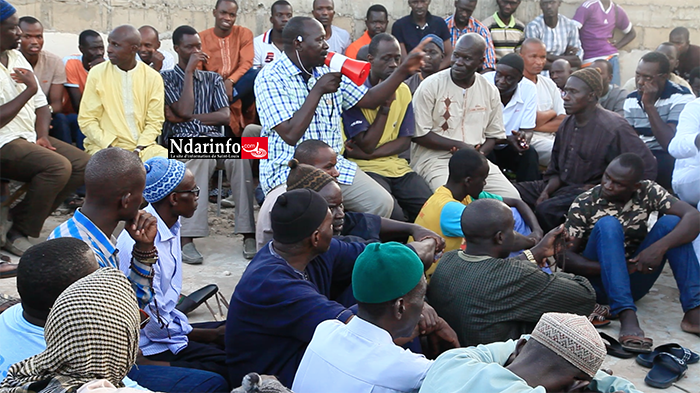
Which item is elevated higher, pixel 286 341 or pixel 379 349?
pixel 379 349

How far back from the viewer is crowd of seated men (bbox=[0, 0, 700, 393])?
7.58 ft

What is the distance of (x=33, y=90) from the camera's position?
5457 millimetres

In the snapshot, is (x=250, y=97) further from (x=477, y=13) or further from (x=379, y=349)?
(x=379, y=349)

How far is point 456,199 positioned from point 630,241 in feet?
4.28

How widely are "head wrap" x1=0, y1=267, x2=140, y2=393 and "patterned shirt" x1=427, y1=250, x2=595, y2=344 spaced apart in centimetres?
198

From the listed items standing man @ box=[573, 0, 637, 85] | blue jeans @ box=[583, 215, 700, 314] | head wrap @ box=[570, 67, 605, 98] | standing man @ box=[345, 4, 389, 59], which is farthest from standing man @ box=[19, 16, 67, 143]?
standing man @ box=[573, 0, 637, 85]

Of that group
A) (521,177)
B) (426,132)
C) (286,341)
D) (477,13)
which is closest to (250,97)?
(426,132)

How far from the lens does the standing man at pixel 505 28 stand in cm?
891

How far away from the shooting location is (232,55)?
7.49m

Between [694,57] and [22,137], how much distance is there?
8087 mm

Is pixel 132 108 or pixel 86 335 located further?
pixel 132 108

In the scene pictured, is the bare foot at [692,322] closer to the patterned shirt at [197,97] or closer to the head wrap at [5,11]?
the patterned shirt at [197,97]

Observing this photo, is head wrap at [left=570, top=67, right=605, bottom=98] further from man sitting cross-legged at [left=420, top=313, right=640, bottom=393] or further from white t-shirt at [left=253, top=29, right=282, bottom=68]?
man sitting cross-legged at [left=420, top=313, right=640, bottom=393]

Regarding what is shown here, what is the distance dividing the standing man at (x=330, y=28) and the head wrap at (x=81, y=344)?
650cm
